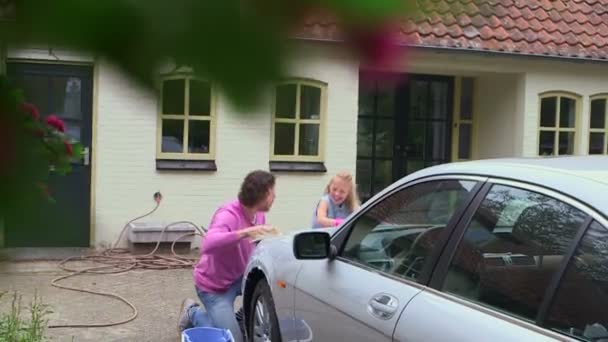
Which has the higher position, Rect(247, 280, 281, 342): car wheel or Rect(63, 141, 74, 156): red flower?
Rect(63, 141, 74, 156): red flower

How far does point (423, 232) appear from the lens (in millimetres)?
2930

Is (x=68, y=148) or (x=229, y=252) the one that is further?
(x=229, y=252)

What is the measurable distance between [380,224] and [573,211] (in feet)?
3.90

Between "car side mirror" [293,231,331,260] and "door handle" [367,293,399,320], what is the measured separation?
0.65 m

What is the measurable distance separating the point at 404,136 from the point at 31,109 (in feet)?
32.4

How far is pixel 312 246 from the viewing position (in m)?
3.57

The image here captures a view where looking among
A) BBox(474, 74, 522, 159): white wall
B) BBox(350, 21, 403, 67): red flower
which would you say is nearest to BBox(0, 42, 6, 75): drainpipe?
BBox(350, 21, 403, 67): red flower

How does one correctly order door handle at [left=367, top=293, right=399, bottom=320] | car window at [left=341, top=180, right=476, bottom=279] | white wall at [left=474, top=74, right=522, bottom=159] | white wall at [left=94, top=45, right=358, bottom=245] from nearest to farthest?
door handle at [left=367, top=293, right=399, bottom=320]
car window at [left=341, top=180, right=476, bottom=279]
white wall at [left=94, top=45, right=358, bottom=245]
white wall at [left=474, top=74, right=522, bottom=159]

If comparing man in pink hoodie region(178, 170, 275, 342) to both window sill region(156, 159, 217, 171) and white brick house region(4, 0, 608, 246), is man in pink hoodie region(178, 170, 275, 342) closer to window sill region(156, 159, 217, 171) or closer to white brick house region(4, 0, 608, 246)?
white brick house region(4, 0, 608, 246)

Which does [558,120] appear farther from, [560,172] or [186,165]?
[560,172]

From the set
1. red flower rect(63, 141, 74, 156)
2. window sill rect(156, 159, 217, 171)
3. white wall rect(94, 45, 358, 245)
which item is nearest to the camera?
red flower rect(63, 141, 74, 156)

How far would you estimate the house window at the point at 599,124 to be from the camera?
33.6 ft

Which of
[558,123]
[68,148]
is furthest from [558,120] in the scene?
[68,148]

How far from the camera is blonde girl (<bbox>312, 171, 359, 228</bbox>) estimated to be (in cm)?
567
